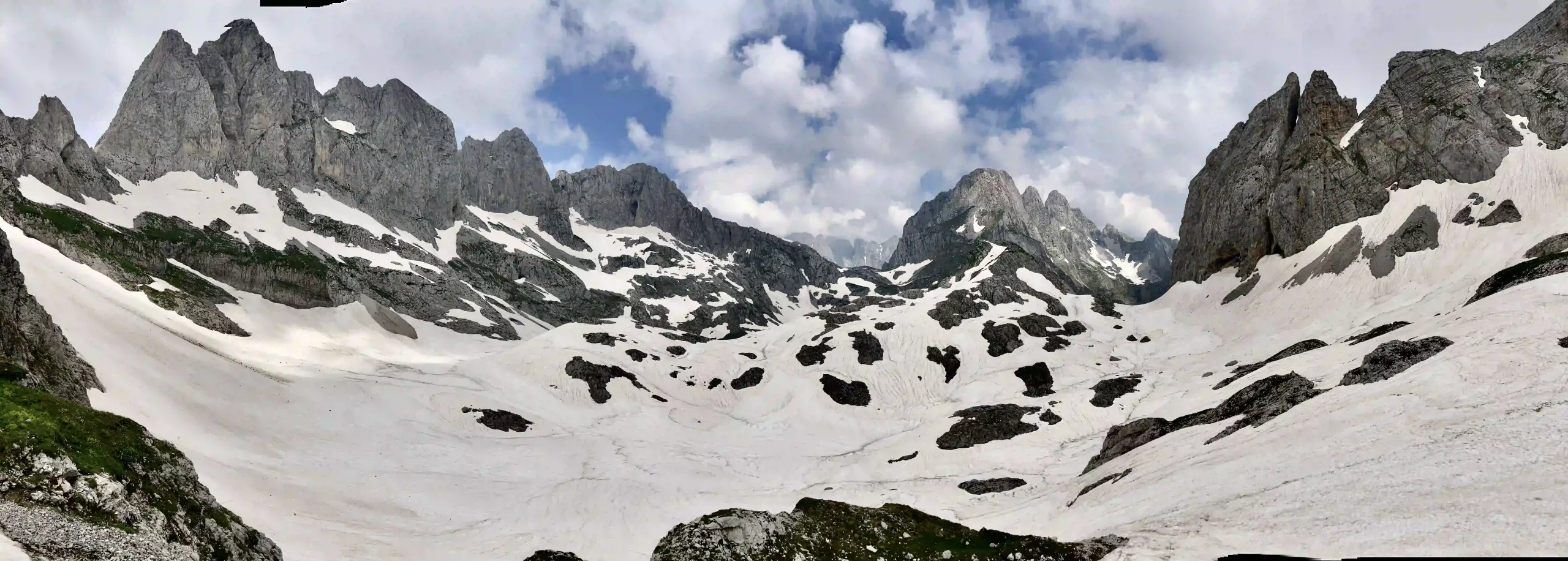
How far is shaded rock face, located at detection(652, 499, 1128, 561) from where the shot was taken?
24328mm

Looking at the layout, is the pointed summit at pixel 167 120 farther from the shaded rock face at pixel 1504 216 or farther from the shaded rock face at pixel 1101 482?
the shaded rock face at pixel 1504 216

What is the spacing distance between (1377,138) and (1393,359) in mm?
106406

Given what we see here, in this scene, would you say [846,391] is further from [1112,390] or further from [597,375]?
[1112,390]

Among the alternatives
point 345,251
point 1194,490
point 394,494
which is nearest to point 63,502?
point 394,494

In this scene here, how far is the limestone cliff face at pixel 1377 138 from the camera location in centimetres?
10244

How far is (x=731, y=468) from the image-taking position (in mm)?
70062

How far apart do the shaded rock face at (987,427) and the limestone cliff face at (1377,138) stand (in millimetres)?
76135

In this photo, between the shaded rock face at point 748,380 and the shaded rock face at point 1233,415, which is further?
the shaded rock face at point 748,380

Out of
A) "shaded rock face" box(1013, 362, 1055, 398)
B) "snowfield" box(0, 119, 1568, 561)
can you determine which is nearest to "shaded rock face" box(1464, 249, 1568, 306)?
"snowfield" box(0, 119, 1568, 561)

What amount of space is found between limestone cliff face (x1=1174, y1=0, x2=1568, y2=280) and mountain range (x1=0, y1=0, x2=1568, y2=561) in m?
0.63

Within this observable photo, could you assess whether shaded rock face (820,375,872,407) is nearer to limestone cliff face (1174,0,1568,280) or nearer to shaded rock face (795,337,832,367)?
shaded rock face (795,337,832,367)

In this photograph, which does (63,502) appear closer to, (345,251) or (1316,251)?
(1316,251)

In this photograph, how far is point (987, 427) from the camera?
72125 mm

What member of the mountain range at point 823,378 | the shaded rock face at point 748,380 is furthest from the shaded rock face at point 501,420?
the shaded rock face at point 748,380
